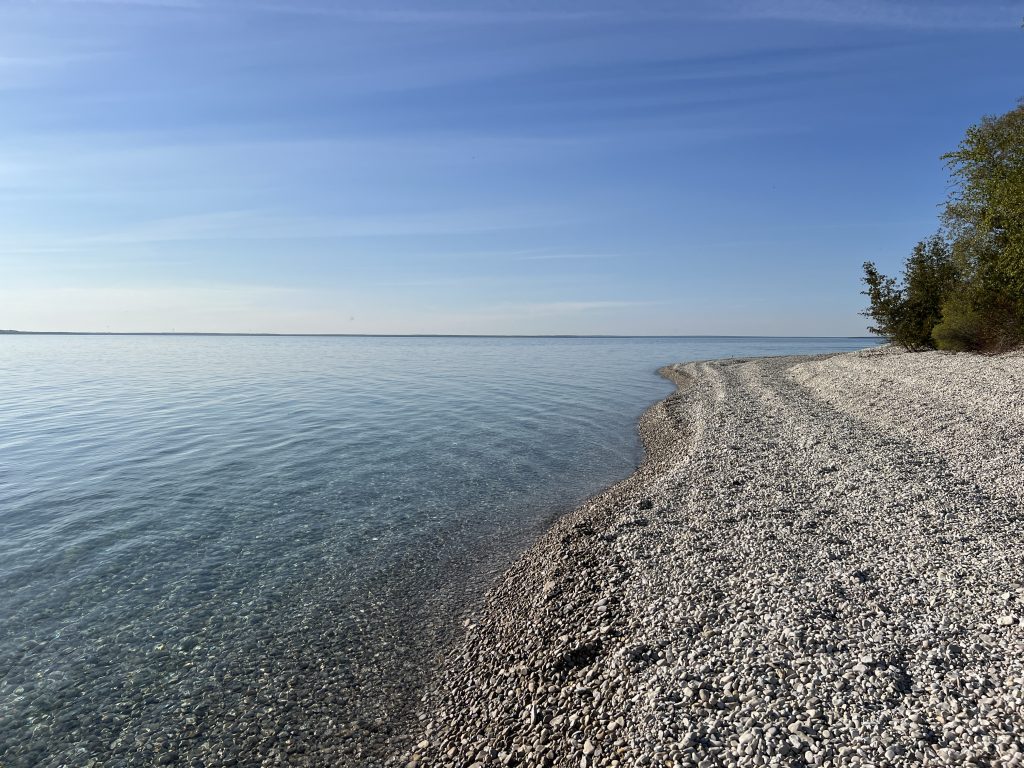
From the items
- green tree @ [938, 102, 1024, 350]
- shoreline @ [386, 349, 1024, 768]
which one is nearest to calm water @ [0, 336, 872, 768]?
shoreline @ [386, 349, 1024, 768]

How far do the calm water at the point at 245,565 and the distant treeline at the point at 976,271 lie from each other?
2493cm

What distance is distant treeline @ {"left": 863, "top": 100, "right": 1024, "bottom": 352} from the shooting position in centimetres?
3070

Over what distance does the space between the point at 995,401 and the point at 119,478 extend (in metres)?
34.5

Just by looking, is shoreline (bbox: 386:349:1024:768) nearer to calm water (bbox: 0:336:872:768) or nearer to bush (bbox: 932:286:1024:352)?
calm water (bbox: 0:336:872:768)

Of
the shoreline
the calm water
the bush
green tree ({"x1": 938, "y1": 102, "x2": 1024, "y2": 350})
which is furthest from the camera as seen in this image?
the bush

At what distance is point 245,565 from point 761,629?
10.8m

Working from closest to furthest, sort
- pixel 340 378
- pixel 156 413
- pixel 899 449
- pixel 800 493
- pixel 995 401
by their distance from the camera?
1. pixel 800 493
2. pixel 899 449
3. pixel 995 401
4. pixel 156 413
5. pixel 340 378

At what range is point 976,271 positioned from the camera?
40188 millimetres

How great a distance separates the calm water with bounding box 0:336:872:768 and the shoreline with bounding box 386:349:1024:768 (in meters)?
1.56

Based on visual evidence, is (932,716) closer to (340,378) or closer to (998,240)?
(998,240)

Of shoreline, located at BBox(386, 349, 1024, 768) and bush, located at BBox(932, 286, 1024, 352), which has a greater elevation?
bush, located at BBox(932, 286, 1024, 352)

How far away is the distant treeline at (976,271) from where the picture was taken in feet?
101

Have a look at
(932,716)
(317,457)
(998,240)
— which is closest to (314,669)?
(932,716)

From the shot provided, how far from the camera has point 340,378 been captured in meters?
57.9
